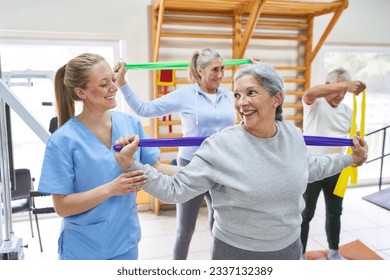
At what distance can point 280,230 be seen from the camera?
3.51 ft

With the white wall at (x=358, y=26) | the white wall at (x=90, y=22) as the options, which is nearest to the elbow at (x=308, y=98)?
the white wall at (x=90, y=22)

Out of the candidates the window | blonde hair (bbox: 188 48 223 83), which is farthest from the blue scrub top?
the window

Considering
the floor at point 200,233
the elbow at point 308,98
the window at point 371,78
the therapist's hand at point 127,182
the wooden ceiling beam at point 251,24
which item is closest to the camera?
the therapist's hand at point 127,182

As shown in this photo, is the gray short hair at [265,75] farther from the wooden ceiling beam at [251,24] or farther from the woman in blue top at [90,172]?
the wooden ceiling beam at [251,24]

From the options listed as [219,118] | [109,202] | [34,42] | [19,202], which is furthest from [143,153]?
[34,42]

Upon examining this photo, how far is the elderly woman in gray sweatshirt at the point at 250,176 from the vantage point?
1022 millimetres

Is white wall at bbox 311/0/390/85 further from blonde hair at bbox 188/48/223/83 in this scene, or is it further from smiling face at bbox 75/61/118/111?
smiling face at bbox 75/61/118/111

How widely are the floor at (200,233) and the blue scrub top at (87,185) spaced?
1.47m

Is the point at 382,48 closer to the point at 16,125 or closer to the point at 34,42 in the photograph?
the point at 34,42

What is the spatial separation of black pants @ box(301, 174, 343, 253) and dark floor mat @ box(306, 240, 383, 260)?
0.13 metres

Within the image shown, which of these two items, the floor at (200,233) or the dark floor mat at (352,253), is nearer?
the dark floor mat at (352,253)

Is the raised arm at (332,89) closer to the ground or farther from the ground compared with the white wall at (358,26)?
closer to the ground
